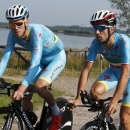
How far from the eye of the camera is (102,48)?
5797 mm

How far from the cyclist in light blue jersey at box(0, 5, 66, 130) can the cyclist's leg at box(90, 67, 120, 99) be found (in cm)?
74

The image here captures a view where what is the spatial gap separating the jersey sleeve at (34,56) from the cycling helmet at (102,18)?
852 millimetres

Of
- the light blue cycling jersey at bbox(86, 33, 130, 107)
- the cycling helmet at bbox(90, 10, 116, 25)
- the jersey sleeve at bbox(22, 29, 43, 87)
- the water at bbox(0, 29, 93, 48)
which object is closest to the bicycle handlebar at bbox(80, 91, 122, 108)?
the light blue cycling jersey at bbox(86, 33, 130, 107)

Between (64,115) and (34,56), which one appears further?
(64,115)

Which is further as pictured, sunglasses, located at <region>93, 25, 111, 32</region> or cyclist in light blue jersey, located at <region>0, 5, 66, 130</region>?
cyclist in light blue jersey, located at <region>0, 5, 66, 130</region>

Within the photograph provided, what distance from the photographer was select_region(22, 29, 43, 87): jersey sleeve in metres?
5.49

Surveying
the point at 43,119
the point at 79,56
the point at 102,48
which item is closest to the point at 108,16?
the point at 102,48

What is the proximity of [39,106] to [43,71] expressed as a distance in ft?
12.5

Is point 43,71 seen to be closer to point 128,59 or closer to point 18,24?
point 18,24

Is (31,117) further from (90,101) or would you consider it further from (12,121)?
(90,101)

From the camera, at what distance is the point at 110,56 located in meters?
5.86

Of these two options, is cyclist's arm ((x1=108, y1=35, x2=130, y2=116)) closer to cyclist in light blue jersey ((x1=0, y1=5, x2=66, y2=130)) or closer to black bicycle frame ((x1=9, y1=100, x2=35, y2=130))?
cyclist in light blue jersey ((x1=0, y1=5, x2=66, y2=130))

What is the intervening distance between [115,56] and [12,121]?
5.44ft

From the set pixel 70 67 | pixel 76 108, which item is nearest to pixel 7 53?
pixel 76 108
